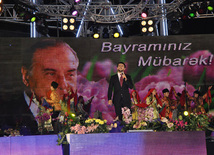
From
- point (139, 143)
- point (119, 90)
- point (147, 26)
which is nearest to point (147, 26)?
point (147, 26)

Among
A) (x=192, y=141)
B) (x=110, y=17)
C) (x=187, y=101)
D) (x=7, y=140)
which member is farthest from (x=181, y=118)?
(x=110, y=17)

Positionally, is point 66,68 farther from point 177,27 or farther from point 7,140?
point 7,140

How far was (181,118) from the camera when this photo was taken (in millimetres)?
5328

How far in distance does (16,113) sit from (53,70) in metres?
1.58

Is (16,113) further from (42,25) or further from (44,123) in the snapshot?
(44,123)

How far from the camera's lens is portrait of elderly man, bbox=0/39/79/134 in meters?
10.7

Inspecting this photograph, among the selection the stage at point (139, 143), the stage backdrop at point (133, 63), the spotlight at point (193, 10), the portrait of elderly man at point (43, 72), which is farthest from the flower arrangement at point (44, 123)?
the spotlight at point (193, 10)

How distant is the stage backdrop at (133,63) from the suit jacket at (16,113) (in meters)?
0.14

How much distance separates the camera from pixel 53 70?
1097 centimetres

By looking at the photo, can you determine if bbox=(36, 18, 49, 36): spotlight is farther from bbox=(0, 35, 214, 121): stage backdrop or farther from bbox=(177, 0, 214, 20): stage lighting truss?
bbox=(177, 0, 214, 20): stage lighting truss

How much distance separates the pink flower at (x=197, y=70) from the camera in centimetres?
1099

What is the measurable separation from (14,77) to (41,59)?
910 mm

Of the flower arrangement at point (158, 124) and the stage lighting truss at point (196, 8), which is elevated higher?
the stage lighting truss at point (196, 8)

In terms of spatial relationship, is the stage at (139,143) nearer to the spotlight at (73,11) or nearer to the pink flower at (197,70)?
the spotlight at (73,11)
